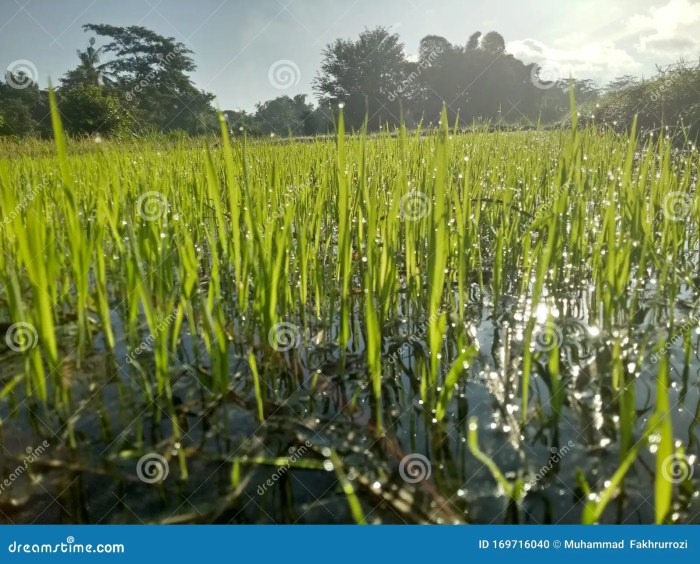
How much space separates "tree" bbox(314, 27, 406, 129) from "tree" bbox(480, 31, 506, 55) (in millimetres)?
9100

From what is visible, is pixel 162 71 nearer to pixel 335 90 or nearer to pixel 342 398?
pixel 335 90

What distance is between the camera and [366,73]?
106 feet

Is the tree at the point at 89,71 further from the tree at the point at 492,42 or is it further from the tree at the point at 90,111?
the tree at the point at 492,42

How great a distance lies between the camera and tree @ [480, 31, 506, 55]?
38.9m

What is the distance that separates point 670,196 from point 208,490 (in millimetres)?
2069

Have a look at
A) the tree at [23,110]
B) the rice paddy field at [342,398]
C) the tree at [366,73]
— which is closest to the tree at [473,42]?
the tree at [366,73]

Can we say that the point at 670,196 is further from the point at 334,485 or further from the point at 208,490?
the point at 208,490

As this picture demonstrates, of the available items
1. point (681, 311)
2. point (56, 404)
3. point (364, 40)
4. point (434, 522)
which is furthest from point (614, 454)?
point (364, 40)

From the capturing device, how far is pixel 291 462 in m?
0.97

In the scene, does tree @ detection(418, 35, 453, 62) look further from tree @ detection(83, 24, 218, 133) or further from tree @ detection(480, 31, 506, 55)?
tree @ detection(83, 24, 218, 133)

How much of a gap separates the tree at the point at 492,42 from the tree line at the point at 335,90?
0.08 m

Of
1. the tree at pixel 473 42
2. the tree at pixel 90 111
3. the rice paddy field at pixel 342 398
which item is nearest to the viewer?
the rice paddy field at pixel 342 398

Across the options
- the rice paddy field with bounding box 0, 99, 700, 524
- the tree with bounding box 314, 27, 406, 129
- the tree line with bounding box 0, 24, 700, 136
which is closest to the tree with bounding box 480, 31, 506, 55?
the tree line with bounding box 0, 24, 700, 136

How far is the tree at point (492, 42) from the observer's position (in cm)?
3885
